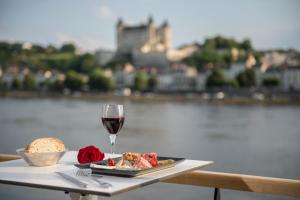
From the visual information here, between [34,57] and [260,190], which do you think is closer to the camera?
[260,190]

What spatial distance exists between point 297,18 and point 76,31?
64.0ft

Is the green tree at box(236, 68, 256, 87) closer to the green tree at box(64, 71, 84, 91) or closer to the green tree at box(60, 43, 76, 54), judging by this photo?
the green tree at box(64, 71, 84, 91)

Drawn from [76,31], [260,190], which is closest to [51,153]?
[260,190]

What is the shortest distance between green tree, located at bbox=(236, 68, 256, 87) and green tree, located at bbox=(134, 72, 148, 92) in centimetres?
964

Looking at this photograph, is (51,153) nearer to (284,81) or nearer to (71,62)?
(284,81)

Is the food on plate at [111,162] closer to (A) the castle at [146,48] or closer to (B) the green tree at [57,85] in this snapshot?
(B) the green tree at [57,85]

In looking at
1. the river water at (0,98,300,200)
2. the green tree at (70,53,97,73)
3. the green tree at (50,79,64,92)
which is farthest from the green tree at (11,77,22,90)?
the river water at (0,98,300,200)

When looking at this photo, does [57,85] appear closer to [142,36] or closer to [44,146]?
[142,36]

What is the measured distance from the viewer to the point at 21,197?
9.78 feet

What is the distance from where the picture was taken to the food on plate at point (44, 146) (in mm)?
1306

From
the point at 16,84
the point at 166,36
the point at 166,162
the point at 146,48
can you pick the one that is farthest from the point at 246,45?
the point at 166,162

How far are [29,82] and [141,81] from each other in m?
10.8

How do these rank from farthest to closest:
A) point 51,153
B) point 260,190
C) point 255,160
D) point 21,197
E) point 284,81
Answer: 1. point 284,81
2. point 255,160
3. point 21,197
4. point 260,190
5. point 51,153

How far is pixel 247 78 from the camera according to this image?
44.5 metres
